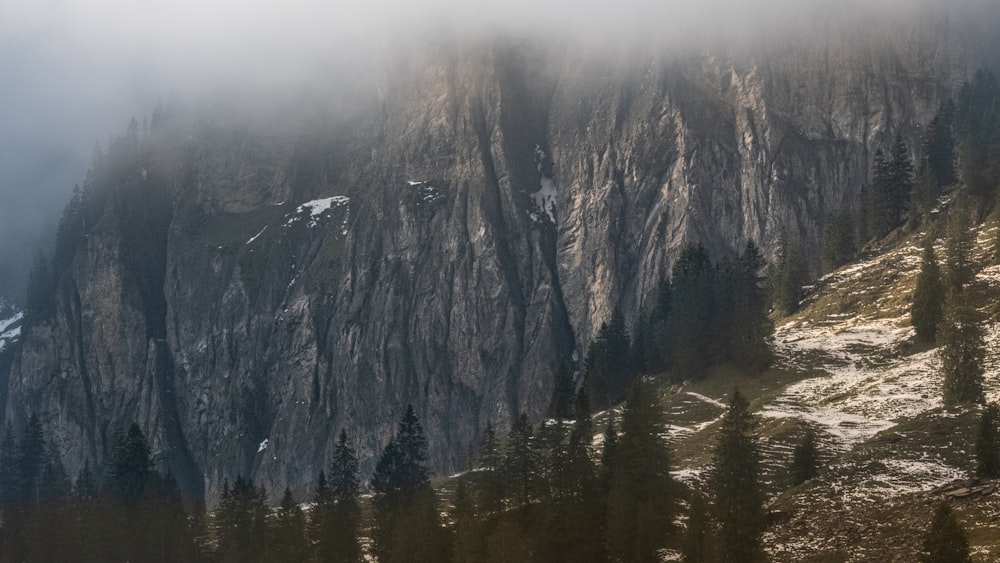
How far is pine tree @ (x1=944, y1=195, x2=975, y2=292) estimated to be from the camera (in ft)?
401

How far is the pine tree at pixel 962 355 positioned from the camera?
9838 cm

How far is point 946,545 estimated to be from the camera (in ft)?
187

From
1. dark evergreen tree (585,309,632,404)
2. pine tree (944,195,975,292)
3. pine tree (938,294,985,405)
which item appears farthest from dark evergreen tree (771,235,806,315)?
pine tree (938,294,985,405)

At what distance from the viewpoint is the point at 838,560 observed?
70.2 m

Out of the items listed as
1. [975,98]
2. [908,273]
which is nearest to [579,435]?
[908,273]

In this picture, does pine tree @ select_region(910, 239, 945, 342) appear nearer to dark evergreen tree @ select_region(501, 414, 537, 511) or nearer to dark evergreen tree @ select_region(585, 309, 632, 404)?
dark evergreen tree @ select_region(585, 309, 632, 404)

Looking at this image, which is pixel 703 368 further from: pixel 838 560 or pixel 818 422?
pixel 838 560

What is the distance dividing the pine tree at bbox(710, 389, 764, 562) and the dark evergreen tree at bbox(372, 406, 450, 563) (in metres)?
22.4

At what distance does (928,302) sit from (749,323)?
69.1 feet

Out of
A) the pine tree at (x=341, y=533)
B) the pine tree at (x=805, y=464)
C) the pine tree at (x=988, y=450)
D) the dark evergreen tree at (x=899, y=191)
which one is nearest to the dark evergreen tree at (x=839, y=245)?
the dark evergreen tree at (x=899, y=191)

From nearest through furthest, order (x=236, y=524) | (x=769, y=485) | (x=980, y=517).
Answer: (x=980, y=517) → (x=769, y=485) → (x=236, y=524)

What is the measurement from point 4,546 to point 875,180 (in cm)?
12936

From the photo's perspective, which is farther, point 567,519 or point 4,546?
point 4,546

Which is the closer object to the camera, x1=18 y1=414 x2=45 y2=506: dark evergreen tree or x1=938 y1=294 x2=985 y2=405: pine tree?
x1=938 y1=294 x2=985 y2=405: pine tree
